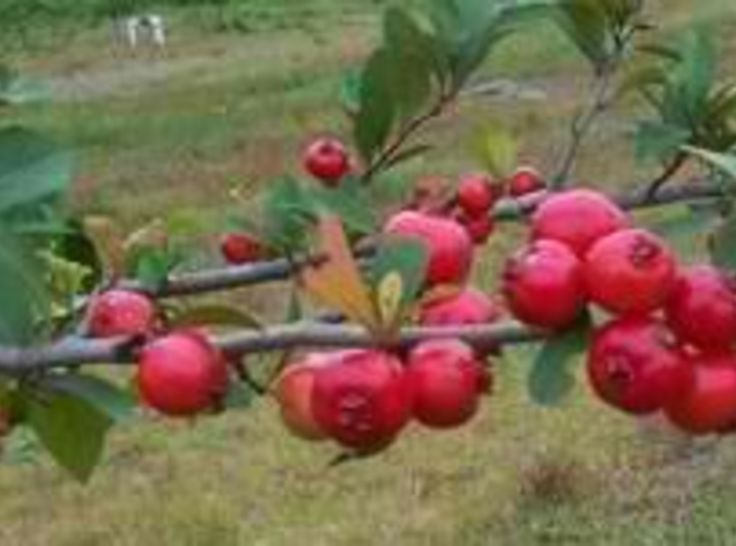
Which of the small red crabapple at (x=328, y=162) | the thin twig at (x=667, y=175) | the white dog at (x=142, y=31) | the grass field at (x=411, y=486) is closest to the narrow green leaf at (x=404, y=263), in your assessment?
the thin twig at (x=667, y=175)

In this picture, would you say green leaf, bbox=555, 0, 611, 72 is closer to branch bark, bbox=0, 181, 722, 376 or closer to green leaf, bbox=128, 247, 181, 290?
branch bark, bbox=0, 181, 722, 376

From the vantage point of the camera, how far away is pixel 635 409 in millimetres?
1031

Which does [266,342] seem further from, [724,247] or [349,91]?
[349,91]

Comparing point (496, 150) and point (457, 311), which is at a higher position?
point (457, 311)

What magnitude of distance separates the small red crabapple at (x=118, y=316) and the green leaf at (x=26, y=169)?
0.10 meters

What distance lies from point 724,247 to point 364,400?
196mm

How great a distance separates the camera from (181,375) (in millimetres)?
1077

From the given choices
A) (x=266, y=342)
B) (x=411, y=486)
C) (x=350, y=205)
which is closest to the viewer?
(x=266, y=342)

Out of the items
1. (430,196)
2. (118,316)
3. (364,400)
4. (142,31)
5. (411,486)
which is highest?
(364,400)

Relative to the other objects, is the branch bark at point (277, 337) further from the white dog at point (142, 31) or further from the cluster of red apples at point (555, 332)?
the white dog at point (142, 31)

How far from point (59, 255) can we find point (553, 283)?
2.11 ft

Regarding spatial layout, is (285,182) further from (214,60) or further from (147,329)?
(214,60)

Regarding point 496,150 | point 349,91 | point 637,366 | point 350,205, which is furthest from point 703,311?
point 349,91

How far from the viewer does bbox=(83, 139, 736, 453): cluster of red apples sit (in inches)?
39.6
